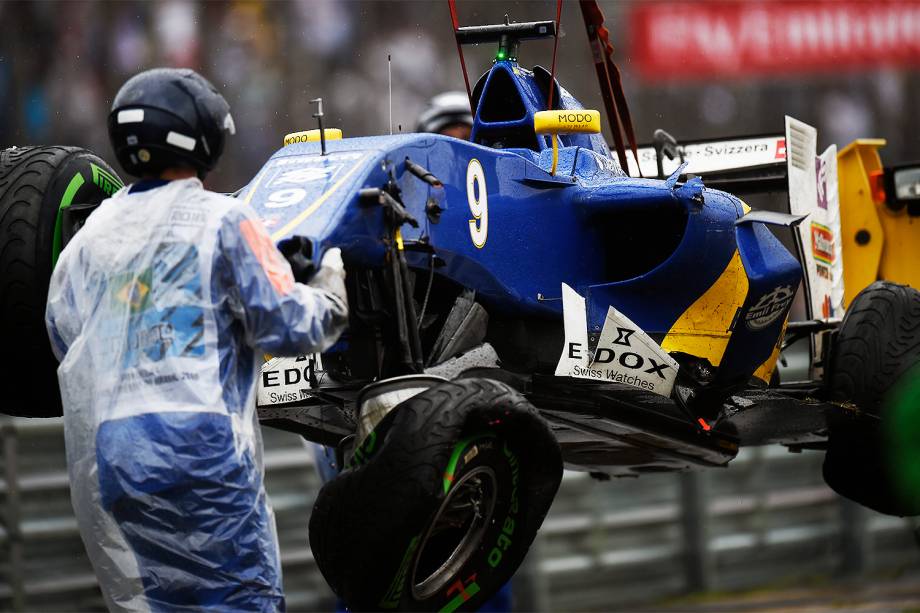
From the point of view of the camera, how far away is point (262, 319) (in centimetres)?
496

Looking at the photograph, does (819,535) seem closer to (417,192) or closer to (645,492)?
(645,492)

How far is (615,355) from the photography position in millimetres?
6992

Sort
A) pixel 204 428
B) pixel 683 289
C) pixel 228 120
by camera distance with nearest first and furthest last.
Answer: pixel 204 428
pixel 228 120
pixel 683 289

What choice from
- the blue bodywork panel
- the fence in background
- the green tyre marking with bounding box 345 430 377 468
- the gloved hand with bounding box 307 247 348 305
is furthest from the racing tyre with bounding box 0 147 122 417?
the fence in background

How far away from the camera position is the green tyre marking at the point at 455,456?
5320mm

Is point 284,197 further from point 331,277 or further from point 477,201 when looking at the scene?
point 477,201

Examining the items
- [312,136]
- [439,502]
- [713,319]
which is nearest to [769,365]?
[713,319]

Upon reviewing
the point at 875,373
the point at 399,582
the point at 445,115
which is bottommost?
the point at 875,373

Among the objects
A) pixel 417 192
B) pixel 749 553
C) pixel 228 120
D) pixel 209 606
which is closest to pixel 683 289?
pixel 417 192

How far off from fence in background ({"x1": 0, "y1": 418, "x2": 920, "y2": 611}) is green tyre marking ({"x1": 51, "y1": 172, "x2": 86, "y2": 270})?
5011 millimetres

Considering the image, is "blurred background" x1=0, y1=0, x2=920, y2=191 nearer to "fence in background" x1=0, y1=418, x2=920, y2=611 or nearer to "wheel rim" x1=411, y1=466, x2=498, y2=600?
"fence in background" x1=0, y1=418, x2=920, y2=611

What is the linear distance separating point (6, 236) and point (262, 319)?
186cm

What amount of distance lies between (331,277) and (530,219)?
166 cm

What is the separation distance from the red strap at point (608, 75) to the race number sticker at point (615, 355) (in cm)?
125
